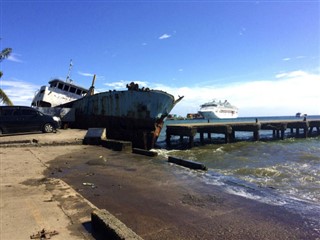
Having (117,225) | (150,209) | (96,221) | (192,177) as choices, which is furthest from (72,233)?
(192,177)

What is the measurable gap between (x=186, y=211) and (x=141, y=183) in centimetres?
226

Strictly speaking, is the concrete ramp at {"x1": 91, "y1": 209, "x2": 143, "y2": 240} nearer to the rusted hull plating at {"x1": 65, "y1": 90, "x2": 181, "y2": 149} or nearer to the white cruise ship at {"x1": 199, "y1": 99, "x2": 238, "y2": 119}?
the rusted hull plating at {"x1": 65, "y1": 90, "x2": 181, "y2": 149}

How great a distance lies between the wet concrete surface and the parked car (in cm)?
872

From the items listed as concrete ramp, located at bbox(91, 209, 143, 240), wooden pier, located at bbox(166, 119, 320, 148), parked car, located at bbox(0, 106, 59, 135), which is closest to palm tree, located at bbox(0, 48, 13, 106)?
parked car, located at bbox(0, 106, 59, 135)

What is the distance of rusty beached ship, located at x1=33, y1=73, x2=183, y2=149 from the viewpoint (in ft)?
59.5

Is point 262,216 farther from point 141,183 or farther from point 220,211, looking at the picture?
point 141,183

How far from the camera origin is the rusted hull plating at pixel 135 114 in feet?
59.5

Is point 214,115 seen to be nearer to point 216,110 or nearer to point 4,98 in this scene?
point 216,110

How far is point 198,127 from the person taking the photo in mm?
23344

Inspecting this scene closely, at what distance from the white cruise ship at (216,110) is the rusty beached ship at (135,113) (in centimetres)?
7972

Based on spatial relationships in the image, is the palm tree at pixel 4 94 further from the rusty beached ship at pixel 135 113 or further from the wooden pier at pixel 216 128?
the wooden pier at pixel 216 128

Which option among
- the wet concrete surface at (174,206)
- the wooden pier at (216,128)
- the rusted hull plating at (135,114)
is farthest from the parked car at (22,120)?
the wooden pier at (216,128)

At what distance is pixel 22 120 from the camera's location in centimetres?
1652

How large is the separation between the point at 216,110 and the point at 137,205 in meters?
95.3
